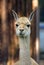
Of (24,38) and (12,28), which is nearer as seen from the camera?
(24,38)

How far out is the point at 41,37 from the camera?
6602 mm

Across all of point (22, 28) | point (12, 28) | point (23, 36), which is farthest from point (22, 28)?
point (12, 28)

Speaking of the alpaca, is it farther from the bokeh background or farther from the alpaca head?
the bokeh background

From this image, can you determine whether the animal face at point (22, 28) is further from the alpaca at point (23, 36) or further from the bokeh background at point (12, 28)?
the bokeh background at point (12, 28)

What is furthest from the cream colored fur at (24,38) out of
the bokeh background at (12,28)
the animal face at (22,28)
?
the bokeh background at (12,28)

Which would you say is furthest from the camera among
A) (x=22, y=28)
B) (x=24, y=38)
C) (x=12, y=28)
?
(x=12, y=28)

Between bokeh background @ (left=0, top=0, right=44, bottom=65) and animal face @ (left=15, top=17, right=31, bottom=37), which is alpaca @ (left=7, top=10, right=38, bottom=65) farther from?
bokeh background @ (left=0, top=0, right=44, bottom=65)

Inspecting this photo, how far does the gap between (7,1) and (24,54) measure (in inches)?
82.0

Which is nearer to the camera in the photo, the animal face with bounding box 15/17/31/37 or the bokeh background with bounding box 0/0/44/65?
the animal face with bounding box 15/17/31/37

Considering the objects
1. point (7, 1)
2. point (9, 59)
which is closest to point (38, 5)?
point (7, 1)

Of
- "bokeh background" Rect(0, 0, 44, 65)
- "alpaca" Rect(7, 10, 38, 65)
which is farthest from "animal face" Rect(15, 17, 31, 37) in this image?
"bokeh background" Rect(0, 0, 44, 65)

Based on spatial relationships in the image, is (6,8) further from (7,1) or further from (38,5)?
(38,5)

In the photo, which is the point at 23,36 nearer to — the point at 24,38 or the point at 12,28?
the point at 24,38

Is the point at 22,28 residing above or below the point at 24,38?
above
